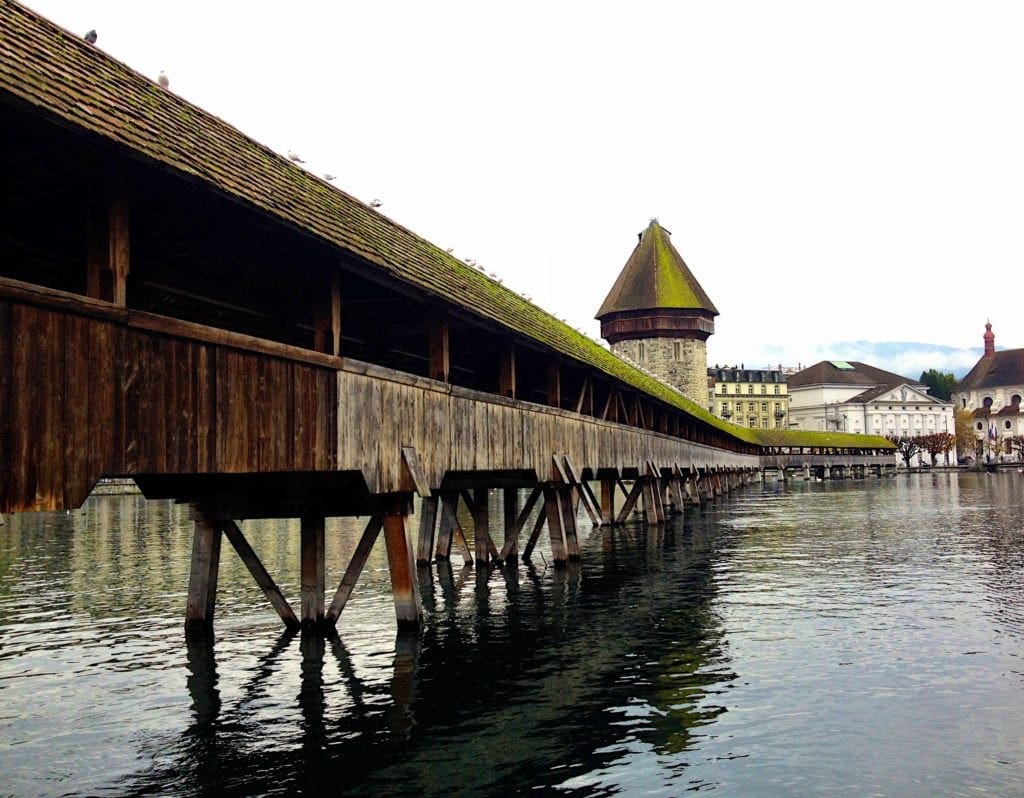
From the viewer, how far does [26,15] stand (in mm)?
9211

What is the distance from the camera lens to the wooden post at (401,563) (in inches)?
526

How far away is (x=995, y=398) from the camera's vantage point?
506ft

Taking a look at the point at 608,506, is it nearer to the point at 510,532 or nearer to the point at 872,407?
the point at 510,532

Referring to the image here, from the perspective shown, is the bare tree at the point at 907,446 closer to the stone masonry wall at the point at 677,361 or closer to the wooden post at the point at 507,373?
the stone masonry wall at the point at 677,361

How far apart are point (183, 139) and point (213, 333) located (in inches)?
78.2

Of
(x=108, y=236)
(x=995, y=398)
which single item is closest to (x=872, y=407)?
(x=995, y=398)

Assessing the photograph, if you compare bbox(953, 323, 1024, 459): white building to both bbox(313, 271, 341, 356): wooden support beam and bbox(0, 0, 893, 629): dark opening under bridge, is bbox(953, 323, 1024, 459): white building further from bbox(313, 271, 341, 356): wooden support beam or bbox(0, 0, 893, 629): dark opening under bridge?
bbox(313, 271, 341, 356): wooden support beam

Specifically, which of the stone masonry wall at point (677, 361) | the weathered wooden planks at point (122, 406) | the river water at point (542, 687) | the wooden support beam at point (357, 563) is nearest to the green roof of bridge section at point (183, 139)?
the weathered wooden planks at point (122, 406)

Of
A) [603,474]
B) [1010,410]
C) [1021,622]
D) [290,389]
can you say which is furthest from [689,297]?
[1010,410]

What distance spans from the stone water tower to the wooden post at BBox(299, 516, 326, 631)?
66025 mm

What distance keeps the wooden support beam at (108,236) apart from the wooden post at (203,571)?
580 cm

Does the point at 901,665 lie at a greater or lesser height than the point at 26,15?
lesser

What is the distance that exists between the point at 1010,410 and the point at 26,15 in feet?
529

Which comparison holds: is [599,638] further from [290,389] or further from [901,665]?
[290,389]
